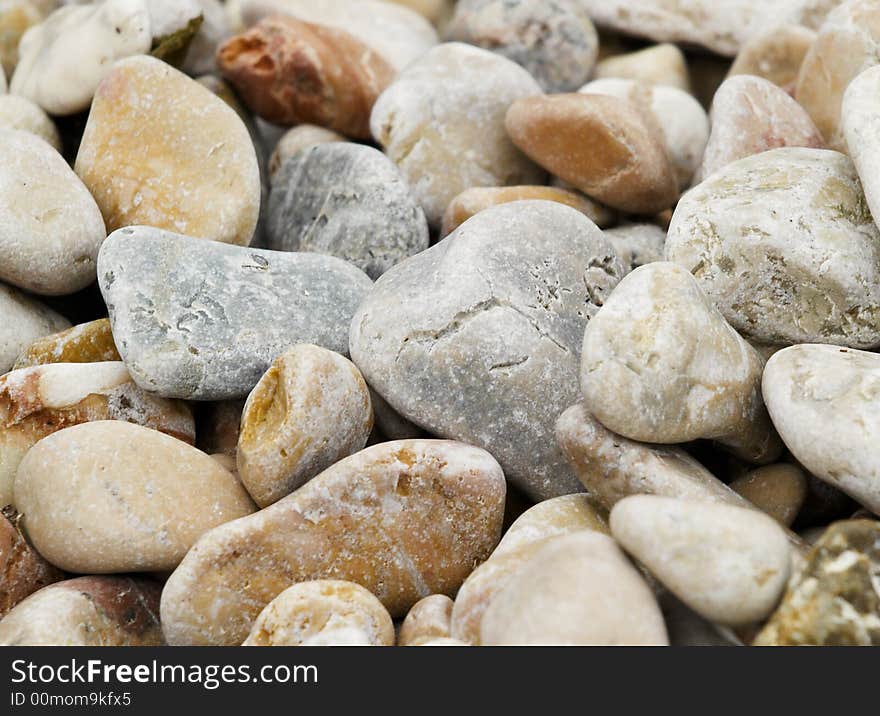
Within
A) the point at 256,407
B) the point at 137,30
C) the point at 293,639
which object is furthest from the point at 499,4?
the point at 293,639

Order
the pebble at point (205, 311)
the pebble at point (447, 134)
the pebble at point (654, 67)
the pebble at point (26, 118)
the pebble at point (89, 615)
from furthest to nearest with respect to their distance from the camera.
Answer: the pebble at point (654, 67) < the pebble at point (447, 134) < the pebble at point (26, 118) < the pebble at point (205, 311) < the pebble at point (89, 615)

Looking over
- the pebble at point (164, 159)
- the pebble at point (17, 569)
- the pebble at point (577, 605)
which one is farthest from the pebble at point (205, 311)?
the pebble at point (577, 605)

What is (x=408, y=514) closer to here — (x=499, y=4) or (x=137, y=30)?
(x=137, y=30)

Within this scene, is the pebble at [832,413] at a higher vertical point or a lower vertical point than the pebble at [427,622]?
higher

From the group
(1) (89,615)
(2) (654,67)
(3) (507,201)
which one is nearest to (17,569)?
(1) (89,615)

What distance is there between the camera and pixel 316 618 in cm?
164

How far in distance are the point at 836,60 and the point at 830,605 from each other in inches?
62.7

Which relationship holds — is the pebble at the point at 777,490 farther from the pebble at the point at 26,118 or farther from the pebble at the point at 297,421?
the pebble at the point at 26,118

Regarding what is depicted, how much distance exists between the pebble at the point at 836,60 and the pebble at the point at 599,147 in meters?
0.39

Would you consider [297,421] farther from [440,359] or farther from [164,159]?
[164,159]

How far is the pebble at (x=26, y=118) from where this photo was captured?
2639mm

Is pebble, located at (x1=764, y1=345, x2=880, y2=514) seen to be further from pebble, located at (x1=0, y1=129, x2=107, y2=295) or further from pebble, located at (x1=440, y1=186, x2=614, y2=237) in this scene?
pebble, located at (x1=0, y1=129, x2=107, y2=295)

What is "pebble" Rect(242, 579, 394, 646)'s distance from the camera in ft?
5.33

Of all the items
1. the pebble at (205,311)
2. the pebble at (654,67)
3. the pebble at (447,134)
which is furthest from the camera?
the pebble at (654,67)
